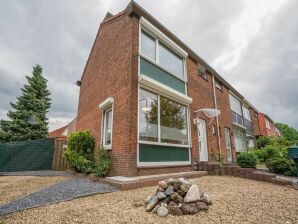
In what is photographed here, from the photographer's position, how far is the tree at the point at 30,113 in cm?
1473

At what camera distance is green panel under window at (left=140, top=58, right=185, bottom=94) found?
704 centimetres

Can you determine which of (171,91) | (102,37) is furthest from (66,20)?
(171,91)

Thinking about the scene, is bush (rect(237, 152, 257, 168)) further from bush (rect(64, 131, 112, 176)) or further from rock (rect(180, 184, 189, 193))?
rock (rect(180, 184, 189, 193))

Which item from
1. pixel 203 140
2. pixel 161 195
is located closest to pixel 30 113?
pixel 203 140

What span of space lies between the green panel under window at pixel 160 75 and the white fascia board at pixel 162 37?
1.62 meters

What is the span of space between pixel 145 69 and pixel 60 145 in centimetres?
720

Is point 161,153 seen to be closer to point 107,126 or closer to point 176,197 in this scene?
point 107,126

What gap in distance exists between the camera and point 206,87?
11.4 meters

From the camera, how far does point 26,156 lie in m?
9.39

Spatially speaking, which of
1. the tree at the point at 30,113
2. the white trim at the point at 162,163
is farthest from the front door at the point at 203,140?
the tree at the point at 30,113

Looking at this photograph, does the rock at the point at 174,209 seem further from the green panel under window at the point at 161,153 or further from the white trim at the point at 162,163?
the green panel under window at the point at 161,153

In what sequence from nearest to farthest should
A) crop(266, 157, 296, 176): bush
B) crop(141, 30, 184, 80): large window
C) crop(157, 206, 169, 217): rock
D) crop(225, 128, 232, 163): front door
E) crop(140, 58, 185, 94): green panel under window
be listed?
crop(157, 206, 169, 217): rock, crop(140, 58, 185, 94): green panel under window, crop(141, 30, 184, 80): large window, crop(266, 157, 296, 176): bush, crop(225, 128, 232, 163): front door

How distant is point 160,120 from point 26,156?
26.2 ft

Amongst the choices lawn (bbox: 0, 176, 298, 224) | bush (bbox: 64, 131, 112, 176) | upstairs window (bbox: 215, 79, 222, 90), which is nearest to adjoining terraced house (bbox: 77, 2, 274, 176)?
bush (bbox: 64, 131, 112, 176)
